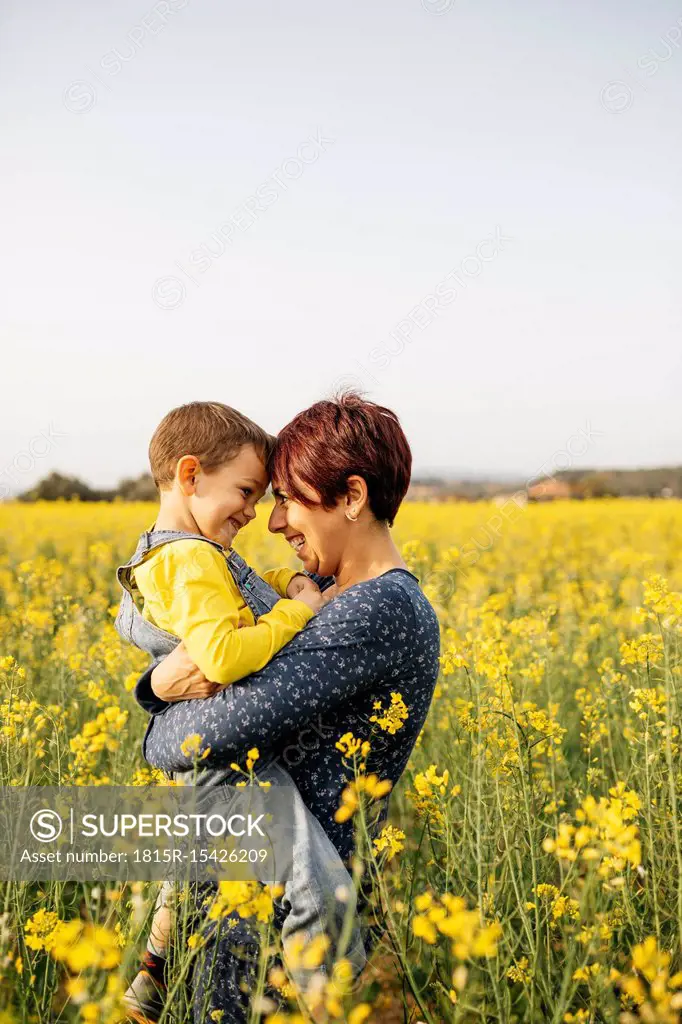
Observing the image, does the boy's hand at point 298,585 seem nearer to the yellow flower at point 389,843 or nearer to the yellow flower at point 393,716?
the yellow flower at point 393,716

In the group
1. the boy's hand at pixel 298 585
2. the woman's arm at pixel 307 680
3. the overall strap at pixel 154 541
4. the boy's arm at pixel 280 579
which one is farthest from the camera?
the boy's arm at pixel 280 579

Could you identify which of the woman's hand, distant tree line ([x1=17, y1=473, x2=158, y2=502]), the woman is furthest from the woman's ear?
distant tree line ([x1=17, y1=473, x2=158, y2=502])

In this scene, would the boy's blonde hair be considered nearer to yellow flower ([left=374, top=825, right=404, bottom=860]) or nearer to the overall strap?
the overall strap

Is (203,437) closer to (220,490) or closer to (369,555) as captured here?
(220,490)

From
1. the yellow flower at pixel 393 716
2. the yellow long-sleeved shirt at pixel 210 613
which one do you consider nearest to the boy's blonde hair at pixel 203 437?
Answer: the yellow long-sleeved shirt at pixel 210 613

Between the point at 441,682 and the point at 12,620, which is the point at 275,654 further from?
the point at 12,620

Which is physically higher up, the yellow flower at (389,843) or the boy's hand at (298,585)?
the boy's hand at (298,585)

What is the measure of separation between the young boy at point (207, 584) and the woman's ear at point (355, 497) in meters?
0.24

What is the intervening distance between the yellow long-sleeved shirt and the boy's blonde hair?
0.82ft

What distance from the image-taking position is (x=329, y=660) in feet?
6.31

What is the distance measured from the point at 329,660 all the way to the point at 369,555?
46 cm

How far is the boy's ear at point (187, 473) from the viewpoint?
7.16ft

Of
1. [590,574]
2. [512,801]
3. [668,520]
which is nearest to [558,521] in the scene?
[668,520]

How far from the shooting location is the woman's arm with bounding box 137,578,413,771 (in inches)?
73.1
